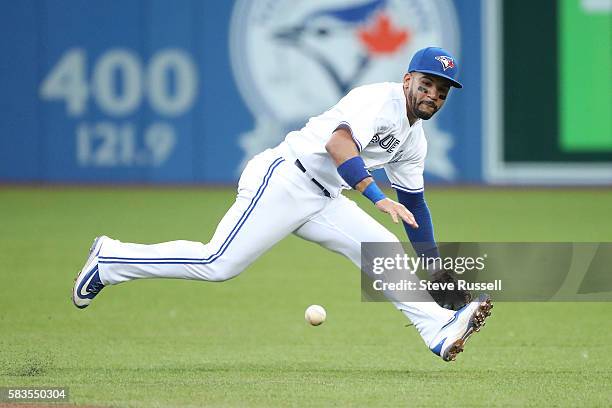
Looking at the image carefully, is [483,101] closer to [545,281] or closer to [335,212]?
[545,281]

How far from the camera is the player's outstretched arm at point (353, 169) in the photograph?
6.46 m

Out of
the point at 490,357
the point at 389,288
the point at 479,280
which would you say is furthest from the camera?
the point at 479,280

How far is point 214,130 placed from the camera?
19.0 m

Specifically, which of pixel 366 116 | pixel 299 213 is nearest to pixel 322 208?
pixel 299 213

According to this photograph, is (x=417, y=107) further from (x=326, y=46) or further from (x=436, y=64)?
(x=326, y=46)

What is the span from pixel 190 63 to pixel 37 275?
812 centimetres

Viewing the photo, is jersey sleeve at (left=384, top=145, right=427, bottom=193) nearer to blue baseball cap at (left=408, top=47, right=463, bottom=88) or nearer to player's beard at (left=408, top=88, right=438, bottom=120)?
player's beard at (left=408, top=88, right=438, bottom=120)

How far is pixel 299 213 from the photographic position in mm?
6906

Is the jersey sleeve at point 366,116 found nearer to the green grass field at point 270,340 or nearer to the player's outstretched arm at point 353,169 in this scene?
the player's outstretched arm at point 353,169

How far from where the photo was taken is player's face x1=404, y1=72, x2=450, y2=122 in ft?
22.5

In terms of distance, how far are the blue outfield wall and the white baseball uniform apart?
1162 centimetres

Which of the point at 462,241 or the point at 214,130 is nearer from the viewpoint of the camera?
the point at 462,241

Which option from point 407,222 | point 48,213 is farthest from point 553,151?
point 407,222

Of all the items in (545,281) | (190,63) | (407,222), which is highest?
(190,63)
